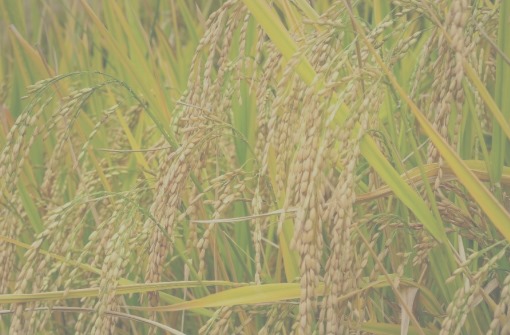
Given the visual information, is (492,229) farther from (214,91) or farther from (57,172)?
(57,172)

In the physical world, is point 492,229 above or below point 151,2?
below

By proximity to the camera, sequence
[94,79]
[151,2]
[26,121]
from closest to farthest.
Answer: [26,121], [94,79], [151,2]

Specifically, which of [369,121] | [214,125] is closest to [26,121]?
[214,125]

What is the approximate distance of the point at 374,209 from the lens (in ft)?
6.26

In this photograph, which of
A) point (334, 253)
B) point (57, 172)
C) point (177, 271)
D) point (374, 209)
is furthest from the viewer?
point (57, 172)

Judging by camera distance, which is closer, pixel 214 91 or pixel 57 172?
pixel 214 91

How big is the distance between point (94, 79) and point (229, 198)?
1.54 meters

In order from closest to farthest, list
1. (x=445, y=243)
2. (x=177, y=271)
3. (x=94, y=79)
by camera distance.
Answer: (x=445, y=243)
(x=177, y=271)
(x=94, y=79)

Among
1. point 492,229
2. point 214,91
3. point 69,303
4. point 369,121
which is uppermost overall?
point 214,91

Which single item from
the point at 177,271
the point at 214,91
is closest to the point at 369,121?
the point at 214,91

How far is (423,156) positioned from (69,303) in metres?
0.94

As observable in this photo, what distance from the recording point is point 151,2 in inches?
175

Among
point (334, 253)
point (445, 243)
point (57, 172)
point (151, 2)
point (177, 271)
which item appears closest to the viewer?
point (334, 253)

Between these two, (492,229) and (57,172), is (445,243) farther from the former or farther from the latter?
(57,172)
